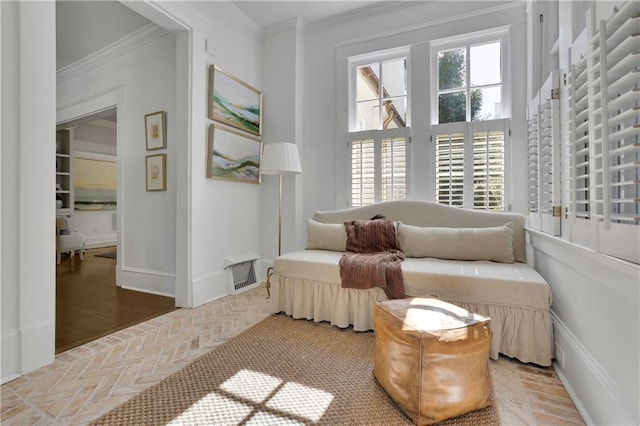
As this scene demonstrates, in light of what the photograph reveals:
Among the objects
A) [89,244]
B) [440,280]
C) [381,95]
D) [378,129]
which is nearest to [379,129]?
[378,129]

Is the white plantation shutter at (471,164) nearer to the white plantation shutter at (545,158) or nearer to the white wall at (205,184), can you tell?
the white plantation shutter at (545,158)

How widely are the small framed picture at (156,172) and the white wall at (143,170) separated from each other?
5 cm

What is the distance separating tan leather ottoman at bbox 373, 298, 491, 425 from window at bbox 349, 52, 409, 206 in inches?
81.1

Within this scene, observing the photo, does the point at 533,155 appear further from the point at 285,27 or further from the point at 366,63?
the point at 285,27

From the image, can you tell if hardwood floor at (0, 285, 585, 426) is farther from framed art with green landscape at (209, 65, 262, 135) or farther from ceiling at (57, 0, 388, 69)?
ceiling at (57, 0, 388, 69)

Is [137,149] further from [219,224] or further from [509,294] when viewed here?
[509,294]

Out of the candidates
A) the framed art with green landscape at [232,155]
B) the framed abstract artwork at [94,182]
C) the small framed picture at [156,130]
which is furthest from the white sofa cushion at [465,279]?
the framed abstract artwork at [94,182]

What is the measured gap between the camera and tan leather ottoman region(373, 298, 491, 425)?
1.29m

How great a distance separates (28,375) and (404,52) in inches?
168

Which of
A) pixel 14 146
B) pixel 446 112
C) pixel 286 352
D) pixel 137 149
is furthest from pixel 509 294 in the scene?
pixel 137 149

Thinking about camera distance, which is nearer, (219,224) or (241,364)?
(241,364)

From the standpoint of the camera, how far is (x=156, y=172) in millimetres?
3281

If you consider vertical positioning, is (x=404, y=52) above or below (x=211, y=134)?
above

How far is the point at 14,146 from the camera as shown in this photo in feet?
5.55
